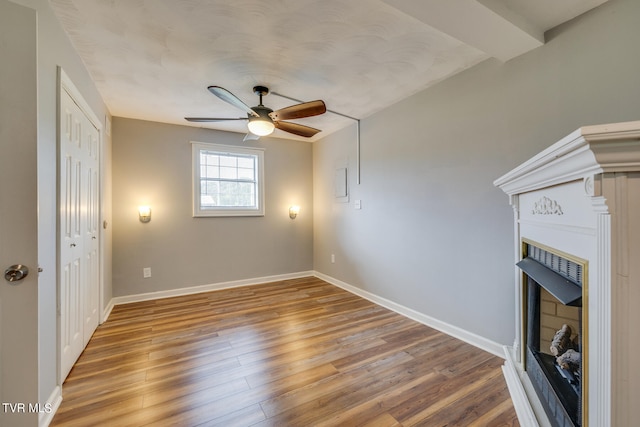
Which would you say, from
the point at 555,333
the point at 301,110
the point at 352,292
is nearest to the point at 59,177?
the point at 301,110

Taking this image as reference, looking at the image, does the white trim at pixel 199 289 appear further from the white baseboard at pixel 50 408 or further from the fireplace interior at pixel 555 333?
the fireplace interior at pixel 555 333

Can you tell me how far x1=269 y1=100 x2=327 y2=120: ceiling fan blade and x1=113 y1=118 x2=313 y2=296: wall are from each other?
185cm

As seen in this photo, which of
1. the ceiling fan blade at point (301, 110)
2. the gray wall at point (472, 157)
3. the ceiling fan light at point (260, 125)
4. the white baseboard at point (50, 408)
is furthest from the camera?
the ceiling fan light at point (260, 125)

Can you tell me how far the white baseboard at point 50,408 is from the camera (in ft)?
4.79

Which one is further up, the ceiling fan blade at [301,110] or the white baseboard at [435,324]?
the ceiling fan blade at [301,110]

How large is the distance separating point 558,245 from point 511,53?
64.2 inches

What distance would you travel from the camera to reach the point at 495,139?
2.25 metres

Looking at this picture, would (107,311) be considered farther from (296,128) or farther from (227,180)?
(296,128)

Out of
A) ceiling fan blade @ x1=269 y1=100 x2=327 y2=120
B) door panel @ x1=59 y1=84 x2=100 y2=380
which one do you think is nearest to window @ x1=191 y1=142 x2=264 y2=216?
door panel @ x1=59 y1=84 x2=100 y2=380

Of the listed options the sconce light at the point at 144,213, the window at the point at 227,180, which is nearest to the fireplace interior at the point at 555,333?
the window at the point at 227,180

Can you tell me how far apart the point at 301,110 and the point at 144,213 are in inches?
105

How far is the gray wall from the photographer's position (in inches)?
66.1

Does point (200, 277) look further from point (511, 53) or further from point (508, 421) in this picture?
point (511, 53)

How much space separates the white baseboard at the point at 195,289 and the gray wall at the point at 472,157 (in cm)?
136
